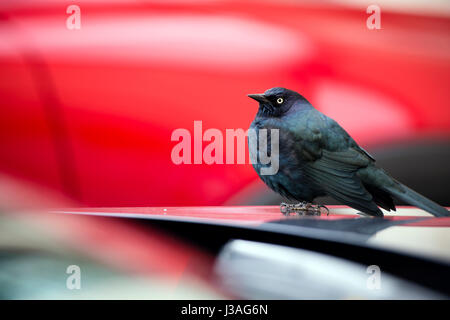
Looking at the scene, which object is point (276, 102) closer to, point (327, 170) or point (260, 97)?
point (260, 97)

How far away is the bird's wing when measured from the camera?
174 cm

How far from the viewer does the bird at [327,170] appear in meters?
1.74

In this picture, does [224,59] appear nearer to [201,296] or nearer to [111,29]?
[111,29]

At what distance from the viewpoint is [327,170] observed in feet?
5.84


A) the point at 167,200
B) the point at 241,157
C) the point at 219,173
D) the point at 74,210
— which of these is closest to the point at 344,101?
the point at 241,157

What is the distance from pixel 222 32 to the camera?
87.6 inches

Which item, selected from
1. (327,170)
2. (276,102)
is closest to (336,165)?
(327,170)

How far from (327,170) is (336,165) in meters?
0.05

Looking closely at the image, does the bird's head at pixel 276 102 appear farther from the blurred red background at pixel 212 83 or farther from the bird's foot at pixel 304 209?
the bird's foot at pixel 304 209

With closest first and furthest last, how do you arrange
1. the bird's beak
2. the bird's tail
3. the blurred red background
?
1. the bird's tail
2. the bird's beak
3. the blurred red background

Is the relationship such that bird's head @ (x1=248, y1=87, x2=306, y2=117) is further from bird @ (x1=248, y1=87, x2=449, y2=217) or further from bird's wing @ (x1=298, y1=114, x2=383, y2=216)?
bird's wing @ (x1=298, y1=114, x2=383, y2=216)

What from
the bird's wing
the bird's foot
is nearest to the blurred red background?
the bird's foot
